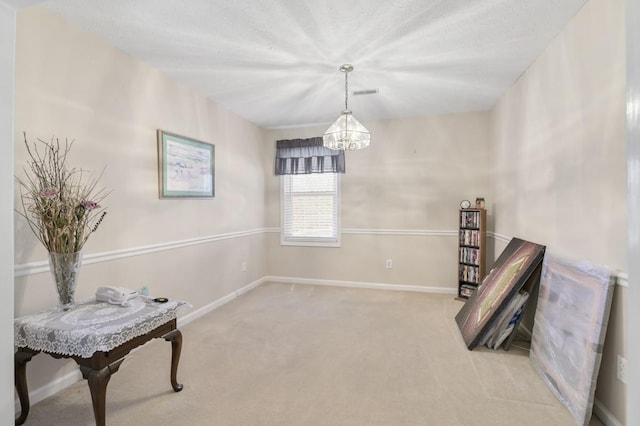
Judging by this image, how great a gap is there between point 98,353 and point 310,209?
3.57 meters

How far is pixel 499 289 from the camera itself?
2.83m

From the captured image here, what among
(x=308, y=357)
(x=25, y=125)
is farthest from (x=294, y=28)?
(x=308, y=357)

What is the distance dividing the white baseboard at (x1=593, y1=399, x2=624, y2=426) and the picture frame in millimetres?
3561

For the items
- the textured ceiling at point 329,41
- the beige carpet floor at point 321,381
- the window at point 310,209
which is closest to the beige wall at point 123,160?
the textured ceiling at point 329,41

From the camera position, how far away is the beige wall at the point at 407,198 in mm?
4234

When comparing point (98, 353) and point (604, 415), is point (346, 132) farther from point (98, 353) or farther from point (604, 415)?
point (604, 415)

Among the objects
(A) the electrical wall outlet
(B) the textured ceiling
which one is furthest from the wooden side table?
(A) the electrical wall outlet

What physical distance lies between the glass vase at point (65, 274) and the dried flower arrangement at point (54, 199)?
0.04 m

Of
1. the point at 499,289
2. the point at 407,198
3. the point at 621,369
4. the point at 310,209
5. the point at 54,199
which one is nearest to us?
the point at 621,369

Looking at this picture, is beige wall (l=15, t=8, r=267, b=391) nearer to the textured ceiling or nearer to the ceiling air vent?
the textured ceiling

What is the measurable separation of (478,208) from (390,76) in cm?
201

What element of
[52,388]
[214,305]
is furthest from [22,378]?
[214,305]

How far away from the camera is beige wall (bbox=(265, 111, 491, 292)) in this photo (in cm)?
423

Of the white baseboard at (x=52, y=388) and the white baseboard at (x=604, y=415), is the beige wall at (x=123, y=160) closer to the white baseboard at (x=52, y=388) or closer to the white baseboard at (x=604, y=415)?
the white baseboard at (x=52, y=388)
